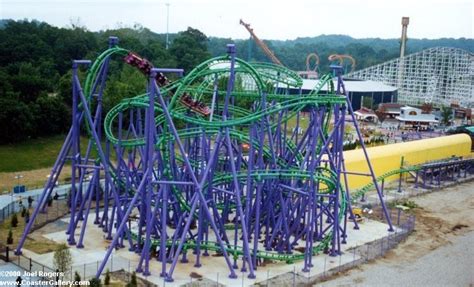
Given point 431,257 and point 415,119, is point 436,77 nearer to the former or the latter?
point 415,119

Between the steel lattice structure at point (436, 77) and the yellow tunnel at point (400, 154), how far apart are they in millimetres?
51748

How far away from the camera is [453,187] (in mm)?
41781

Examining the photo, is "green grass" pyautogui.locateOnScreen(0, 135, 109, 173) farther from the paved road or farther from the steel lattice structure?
the steel lattice structure

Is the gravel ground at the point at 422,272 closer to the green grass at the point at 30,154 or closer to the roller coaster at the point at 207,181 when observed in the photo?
the roller coaster at the point at 207,181

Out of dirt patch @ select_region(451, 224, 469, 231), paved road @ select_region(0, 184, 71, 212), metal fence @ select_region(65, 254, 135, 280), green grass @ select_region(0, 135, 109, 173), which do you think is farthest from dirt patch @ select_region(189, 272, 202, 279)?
green grass @ select_region(0, 135, 109, 173)

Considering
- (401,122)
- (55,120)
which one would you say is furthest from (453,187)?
(401,122)

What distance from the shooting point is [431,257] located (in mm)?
25641

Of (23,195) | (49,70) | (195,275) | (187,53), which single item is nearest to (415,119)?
(187,53)

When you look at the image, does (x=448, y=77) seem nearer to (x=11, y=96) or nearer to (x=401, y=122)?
(x=401, y=122)

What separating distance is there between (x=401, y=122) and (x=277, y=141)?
2124 inches

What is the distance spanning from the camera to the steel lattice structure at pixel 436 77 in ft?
333

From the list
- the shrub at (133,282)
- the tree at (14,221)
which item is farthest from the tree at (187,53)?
the shrub at (133,282)

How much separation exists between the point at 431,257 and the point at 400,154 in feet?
57.2

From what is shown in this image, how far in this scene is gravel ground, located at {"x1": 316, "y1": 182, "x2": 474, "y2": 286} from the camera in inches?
885
